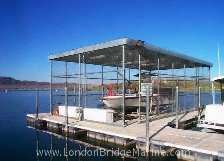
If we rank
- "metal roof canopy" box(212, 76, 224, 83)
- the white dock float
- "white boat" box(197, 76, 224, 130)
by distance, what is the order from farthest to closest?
the white dock float, "metal roof canopy" box(212, 76, 224, 83), "white boat" box(197, 76, 224, 130)

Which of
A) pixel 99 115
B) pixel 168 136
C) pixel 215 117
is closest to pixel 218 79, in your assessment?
pixel 215 117

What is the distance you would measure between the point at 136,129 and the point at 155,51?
5225 mm

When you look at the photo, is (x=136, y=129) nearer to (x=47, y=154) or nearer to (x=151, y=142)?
(x=151, y=142)

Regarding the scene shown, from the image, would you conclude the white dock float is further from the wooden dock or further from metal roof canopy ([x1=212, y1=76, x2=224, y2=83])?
metal roof canopy ([x1=212, y1=76, x2=224, y2=83])

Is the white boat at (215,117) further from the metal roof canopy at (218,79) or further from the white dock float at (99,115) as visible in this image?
the white dock float at (99,115)

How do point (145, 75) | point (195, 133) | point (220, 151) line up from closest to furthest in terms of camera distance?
1. point (220, 151)
2. point (195, 133)
3. point (145, 75)

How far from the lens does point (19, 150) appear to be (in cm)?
1577

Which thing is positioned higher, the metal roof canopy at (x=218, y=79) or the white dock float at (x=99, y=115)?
the metal roof canopy at (x=218, y=79)

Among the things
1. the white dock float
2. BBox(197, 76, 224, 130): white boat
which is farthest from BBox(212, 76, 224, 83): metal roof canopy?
the white dock float

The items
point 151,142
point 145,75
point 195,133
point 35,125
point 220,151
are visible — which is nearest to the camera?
point 220,151

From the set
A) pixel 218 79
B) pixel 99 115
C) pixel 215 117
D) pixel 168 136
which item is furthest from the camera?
pixel 99 115

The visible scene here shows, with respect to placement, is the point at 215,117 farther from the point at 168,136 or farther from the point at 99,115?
the point at 99,115

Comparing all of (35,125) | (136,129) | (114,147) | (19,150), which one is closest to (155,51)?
(136,129)

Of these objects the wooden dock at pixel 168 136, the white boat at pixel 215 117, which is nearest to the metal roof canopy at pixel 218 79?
the white boat at pixel 215 117
